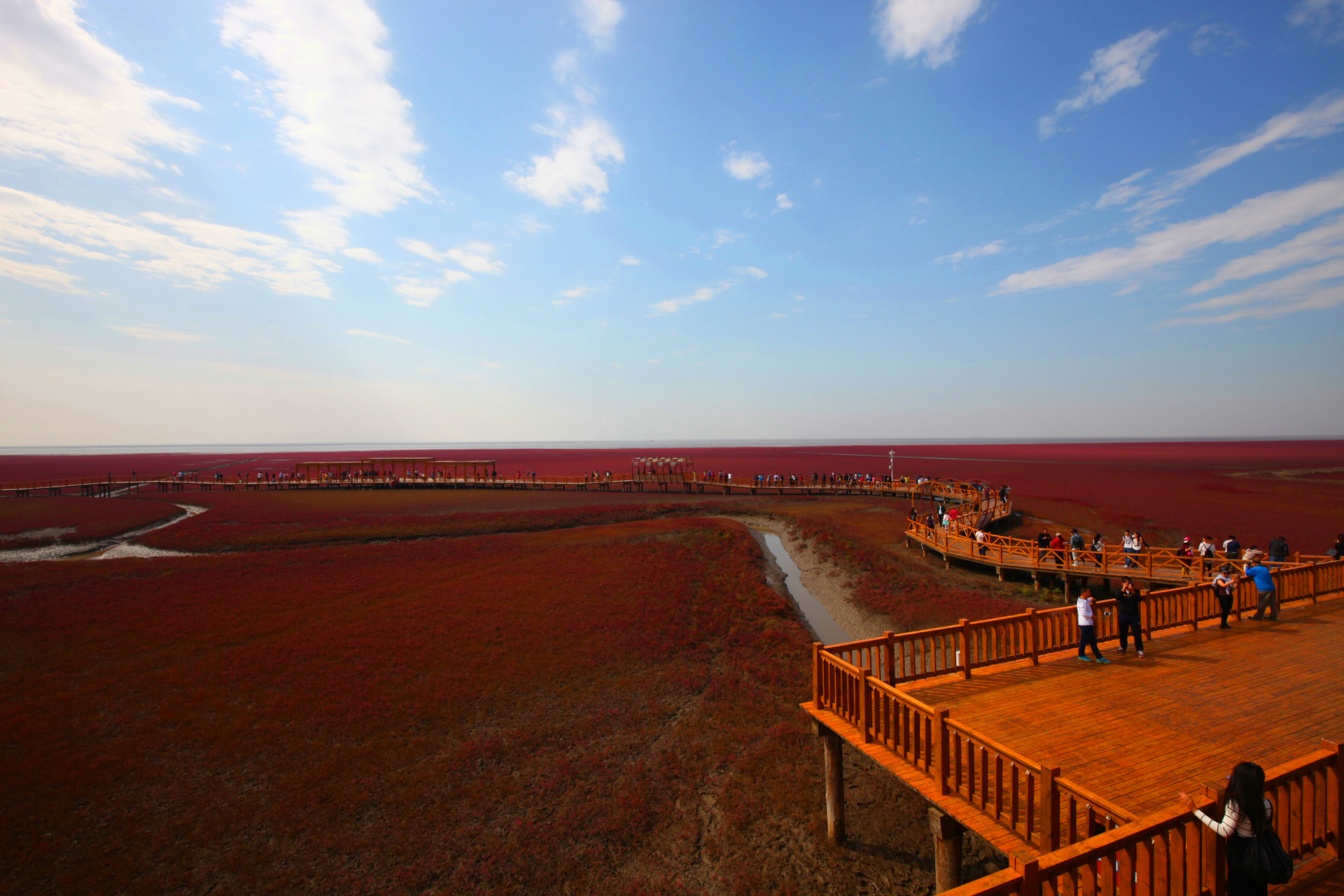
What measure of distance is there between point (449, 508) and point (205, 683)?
103 ft

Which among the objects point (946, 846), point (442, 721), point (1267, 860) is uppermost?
point (1267, 860)

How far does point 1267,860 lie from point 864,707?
427cm

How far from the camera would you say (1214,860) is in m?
4.36

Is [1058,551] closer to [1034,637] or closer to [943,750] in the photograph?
[1034,637]

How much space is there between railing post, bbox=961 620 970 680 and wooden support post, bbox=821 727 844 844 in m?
2.39

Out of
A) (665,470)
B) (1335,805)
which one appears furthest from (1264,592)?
(665,470)

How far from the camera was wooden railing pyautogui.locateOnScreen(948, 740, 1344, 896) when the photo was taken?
411 cm

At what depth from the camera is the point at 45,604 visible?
65.0 feet

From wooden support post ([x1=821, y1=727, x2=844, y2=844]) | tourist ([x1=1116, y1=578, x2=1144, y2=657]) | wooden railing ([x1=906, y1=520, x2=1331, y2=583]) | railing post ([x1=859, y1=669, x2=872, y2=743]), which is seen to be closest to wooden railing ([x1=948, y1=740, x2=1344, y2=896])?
railing post ([x1=859, y1=669, x2=872, y2=743])

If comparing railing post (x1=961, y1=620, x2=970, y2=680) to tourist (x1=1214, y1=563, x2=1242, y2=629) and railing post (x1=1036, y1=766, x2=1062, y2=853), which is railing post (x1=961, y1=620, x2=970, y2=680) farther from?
tourist (x1=1214, y1=563, x2=1242, y2=629)

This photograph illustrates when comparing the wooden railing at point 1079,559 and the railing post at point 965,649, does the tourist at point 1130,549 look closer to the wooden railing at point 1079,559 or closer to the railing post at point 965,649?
the wooden railing at point 1079,559

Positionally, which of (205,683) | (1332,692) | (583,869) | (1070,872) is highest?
(1070,872)

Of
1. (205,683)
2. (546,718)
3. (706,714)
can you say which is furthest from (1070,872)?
(205,683)

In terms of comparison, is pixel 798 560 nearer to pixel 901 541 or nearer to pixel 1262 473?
pixel 901 541
